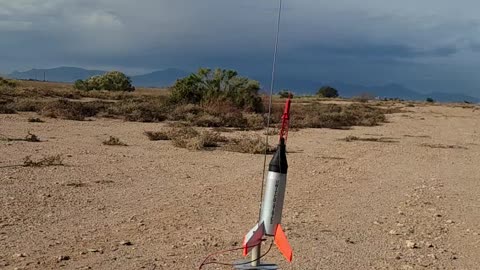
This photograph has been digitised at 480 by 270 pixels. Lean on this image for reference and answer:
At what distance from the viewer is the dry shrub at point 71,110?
78.4 feet

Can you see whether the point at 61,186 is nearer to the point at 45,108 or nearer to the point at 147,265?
the point at 147,265

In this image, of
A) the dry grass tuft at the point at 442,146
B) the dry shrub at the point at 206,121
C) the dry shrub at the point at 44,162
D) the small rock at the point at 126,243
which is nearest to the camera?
the small rock at the point at 126,243

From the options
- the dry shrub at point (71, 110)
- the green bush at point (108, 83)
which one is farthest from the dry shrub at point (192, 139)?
the green bush at point (108, 83)

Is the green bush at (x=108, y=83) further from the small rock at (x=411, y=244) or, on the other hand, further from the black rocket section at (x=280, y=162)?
the black rocket section at (x=280, y=162)

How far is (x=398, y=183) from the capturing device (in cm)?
1223

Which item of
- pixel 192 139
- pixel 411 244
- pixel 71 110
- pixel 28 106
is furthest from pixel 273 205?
pixel 28 106

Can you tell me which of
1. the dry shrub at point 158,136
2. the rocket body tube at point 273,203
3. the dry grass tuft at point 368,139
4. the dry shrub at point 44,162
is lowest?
the dry shrub at point 44,162

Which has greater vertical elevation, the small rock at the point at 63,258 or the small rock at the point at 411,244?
the small rock at the point at 411,244

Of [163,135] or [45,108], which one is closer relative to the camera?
[163,135]

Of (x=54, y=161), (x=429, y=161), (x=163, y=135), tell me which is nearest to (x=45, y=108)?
(x=163, y=135)

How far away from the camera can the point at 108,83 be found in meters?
61.2

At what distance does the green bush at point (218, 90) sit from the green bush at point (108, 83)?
2678 centimetres

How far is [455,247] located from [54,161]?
27.0 feet

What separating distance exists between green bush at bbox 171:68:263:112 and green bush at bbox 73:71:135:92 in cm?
2678
